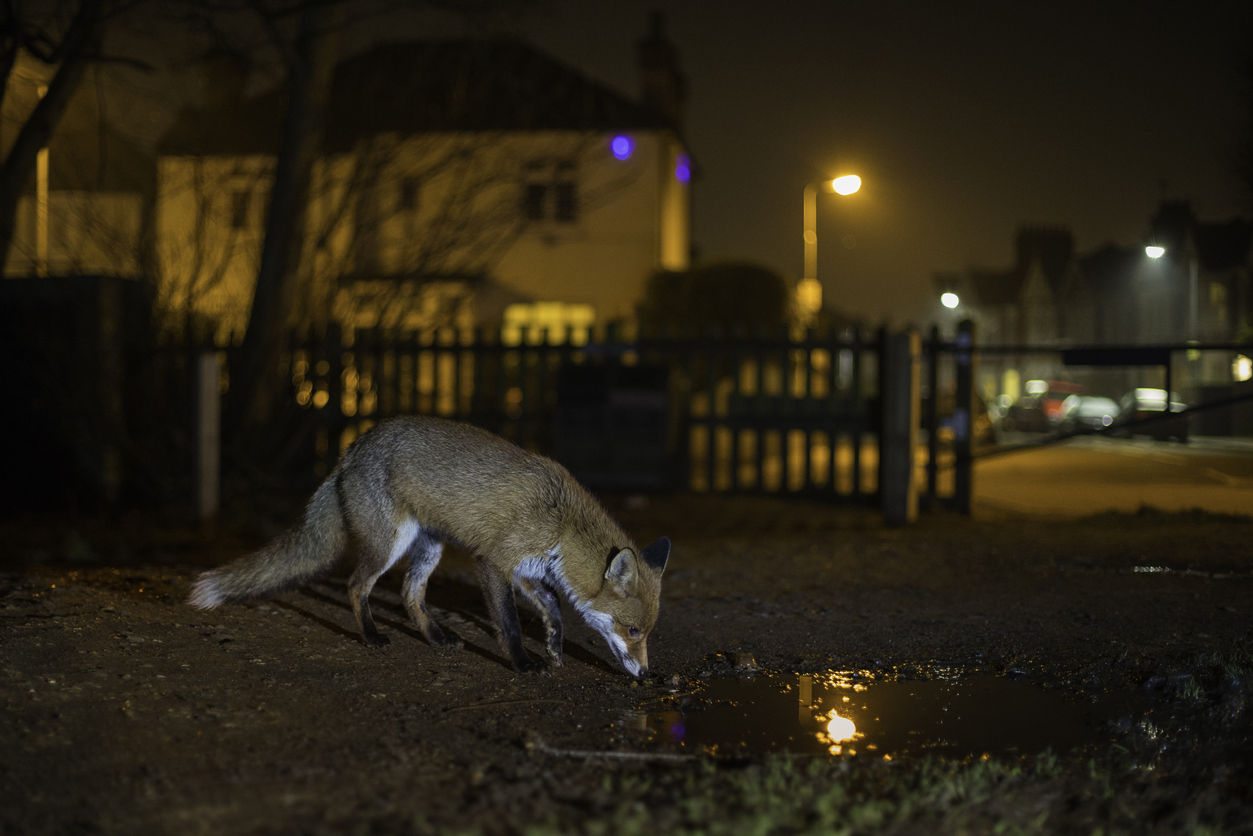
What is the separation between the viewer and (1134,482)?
40.0 feet

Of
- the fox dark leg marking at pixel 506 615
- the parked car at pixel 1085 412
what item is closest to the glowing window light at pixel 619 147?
the fox dark leg marking at pixel 506 615

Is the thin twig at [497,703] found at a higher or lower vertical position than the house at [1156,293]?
lower

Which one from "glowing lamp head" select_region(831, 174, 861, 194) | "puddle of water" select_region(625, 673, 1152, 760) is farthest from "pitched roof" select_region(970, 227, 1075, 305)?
"puddle of water" select_region(625, 673, 1152, 760)

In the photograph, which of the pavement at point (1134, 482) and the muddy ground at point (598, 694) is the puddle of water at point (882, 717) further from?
the pavement at point (1134, 482)

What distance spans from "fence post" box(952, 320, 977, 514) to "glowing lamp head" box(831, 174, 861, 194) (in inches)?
114

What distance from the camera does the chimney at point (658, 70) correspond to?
3161 cm

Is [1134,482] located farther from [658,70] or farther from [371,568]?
[658,70]

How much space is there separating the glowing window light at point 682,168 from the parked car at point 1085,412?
46.5 feet

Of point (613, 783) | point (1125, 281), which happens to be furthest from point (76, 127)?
point (1125, 281)

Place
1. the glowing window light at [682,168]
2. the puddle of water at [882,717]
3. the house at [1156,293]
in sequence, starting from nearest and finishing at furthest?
the puddle of water at [882,717] → the house at [1156,293] → the glowing window light at [682,168]

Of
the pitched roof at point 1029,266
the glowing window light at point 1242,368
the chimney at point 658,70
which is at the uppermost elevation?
the chimney at point 658,70

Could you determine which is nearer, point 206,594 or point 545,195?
point 206,594

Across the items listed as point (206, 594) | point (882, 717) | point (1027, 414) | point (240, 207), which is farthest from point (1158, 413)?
point (1027, 414)

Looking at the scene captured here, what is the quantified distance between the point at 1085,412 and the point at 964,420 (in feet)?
54.3
